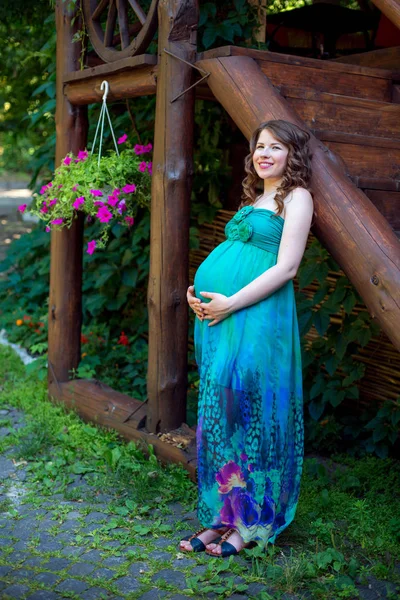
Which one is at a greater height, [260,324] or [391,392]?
[260,324]

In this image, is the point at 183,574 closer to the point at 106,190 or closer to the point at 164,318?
the point at 164,318

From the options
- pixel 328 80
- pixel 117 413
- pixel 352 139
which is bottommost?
pixel 117 413

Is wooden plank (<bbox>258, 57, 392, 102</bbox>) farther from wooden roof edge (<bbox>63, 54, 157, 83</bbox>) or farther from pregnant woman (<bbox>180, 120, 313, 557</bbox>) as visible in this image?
wooden roof edge (<bbox>63, 54, 157, 83</bbox>)

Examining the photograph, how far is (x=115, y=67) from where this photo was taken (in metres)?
4.43

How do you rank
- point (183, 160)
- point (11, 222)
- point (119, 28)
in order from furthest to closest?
point (11, 222) < point (119, 28) < point (183, 160)

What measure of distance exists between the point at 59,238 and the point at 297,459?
2677 mm

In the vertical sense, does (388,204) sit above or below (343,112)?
below

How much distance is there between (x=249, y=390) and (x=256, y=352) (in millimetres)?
164

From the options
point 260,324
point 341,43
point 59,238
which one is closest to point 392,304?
point 260,324

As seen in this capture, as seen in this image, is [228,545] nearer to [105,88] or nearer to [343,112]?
[343,112]

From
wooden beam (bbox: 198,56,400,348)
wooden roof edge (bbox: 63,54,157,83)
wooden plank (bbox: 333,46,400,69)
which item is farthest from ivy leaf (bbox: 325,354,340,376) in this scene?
wooden roof edge (bbox: 63,54,157,83)

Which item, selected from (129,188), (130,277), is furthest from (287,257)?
(130,277)

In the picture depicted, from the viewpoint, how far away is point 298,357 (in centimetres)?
328

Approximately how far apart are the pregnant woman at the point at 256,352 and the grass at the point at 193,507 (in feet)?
0.66
